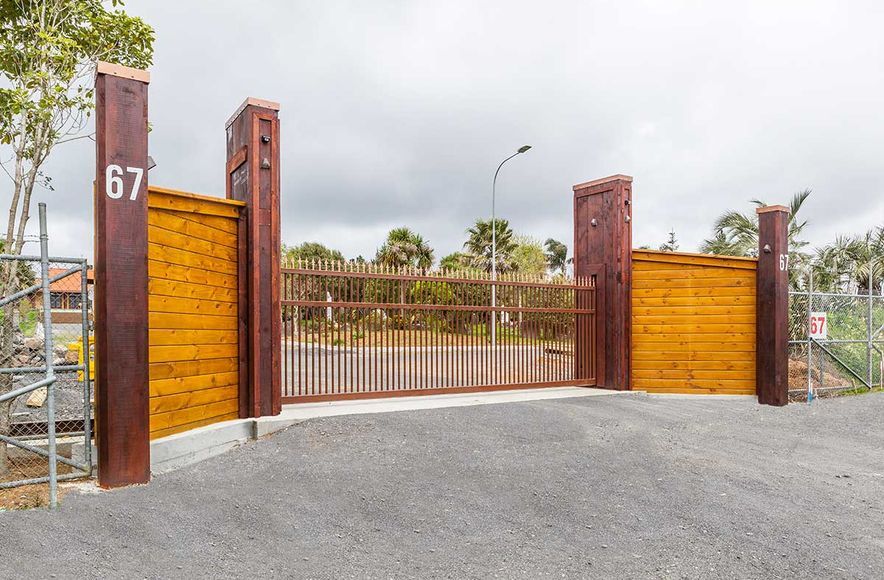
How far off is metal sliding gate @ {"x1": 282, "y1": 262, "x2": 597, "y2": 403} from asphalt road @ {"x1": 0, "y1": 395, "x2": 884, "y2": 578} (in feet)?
3.68

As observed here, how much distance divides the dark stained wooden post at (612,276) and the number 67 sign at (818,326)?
146 inches

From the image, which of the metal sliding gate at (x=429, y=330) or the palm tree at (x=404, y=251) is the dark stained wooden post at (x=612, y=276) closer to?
the metal sliding gate at (x=429, y=330)

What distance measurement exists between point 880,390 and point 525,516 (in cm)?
1150

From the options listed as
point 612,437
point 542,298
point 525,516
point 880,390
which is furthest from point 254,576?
point 880,390

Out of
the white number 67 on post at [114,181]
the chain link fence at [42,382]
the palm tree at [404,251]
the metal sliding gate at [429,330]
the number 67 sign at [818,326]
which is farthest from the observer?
the palm tree at [404,251]

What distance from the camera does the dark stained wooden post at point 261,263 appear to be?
266 inches

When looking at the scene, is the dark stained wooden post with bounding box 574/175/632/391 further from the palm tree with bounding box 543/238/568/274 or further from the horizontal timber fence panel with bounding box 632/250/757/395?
the palm tree with bounding box 543/238/568/274

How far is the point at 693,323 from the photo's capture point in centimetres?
1041

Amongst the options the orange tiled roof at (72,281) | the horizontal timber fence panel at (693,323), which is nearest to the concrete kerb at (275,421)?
the horizontal timber fence panel at (693,323)

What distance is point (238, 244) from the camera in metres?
6.84

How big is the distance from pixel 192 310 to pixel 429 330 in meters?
3.42

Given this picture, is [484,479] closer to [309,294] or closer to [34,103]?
[309,294]

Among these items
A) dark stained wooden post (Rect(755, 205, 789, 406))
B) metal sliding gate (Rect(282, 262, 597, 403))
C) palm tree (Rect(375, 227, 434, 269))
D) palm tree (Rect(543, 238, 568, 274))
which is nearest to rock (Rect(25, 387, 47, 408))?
metal sliding gate (Rect(282, 262, 597, 403))

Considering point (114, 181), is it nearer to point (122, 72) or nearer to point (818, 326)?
point (122, 72)
